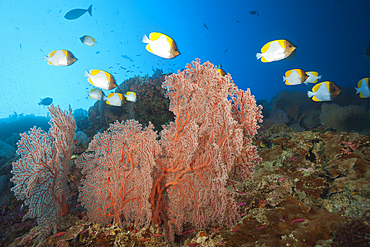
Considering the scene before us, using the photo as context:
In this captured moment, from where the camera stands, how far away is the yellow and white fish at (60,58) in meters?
4.39

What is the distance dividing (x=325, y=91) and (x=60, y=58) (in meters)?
8.51

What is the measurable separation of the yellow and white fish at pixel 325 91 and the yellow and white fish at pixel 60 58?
764 centimetres

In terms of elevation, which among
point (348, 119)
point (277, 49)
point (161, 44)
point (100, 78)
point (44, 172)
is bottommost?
point (44, 172)

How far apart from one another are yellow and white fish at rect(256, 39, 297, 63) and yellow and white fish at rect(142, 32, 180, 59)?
2262 mm

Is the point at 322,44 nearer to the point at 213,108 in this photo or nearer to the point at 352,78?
the point at 352,78

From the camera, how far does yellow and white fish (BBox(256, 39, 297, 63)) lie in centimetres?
352

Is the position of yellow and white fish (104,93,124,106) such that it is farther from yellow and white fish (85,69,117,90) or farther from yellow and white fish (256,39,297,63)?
yellow and white fish (256,39,297,63)

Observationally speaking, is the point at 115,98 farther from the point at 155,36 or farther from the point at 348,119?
the point at 348,119

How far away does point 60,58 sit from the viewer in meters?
4.44

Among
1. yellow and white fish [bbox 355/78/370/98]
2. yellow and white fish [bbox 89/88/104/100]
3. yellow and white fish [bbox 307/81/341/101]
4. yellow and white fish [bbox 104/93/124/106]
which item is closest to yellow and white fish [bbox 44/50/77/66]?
yellow and white fish [bbox 104/93/124/106]

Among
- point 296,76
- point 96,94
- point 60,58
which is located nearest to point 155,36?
point 60,58

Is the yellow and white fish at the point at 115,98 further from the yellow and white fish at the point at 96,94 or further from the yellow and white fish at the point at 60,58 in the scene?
the yellow and white fish at the point at 60,58

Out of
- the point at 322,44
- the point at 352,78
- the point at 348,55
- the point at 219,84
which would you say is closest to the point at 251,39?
the point at 322,44

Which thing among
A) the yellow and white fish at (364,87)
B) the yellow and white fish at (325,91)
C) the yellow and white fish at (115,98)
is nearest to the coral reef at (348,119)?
the yellow and white fish at (364,87)
